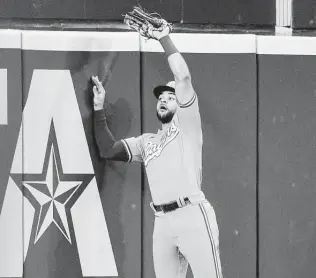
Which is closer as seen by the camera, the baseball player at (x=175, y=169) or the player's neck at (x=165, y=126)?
the baseball player at (x=175, y=169)

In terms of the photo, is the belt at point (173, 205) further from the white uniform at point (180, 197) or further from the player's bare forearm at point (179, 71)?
the player's bare forearm at point (179, 71)

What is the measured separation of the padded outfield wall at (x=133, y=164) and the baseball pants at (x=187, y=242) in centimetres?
14

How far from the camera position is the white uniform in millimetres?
5949

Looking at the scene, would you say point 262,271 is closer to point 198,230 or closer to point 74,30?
point 198,230

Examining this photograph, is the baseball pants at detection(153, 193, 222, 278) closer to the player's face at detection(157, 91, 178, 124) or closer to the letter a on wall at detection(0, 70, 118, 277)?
the letter a on wall at detection(0, 70, 118, 277)

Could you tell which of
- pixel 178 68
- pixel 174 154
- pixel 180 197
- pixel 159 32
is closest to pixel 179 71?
pixel 178 68

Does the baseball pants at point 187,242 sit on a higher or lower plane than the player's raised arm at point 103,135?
lower

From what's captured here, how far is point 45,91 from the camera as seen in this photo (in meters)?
6.05

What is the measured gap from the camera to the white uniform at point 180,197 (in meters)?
5.95

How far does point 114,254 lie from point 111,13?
1475 millimetres

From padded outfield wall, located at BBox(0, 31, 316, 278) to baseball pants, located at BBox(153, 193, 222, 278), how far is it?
0.46 ft

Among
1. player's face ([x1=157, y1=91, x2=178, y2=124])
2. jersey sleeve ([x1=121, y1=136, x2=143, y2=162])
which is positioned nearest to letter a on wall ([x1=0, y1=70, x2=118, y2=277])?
jersey sleeve ([x1=121, y1=136, x2=143, y2=162])

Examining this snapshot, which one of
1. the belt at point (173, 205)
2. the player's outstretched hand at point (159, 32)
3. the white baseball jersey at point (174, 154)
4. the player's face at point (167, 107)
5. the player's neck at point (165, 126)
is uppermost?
the player's outstretched hand at point (159, 32)

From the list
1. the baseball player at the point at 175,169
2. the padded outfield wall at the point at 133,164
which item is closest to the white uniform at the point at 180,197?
the baseball player at the point at 175,169
